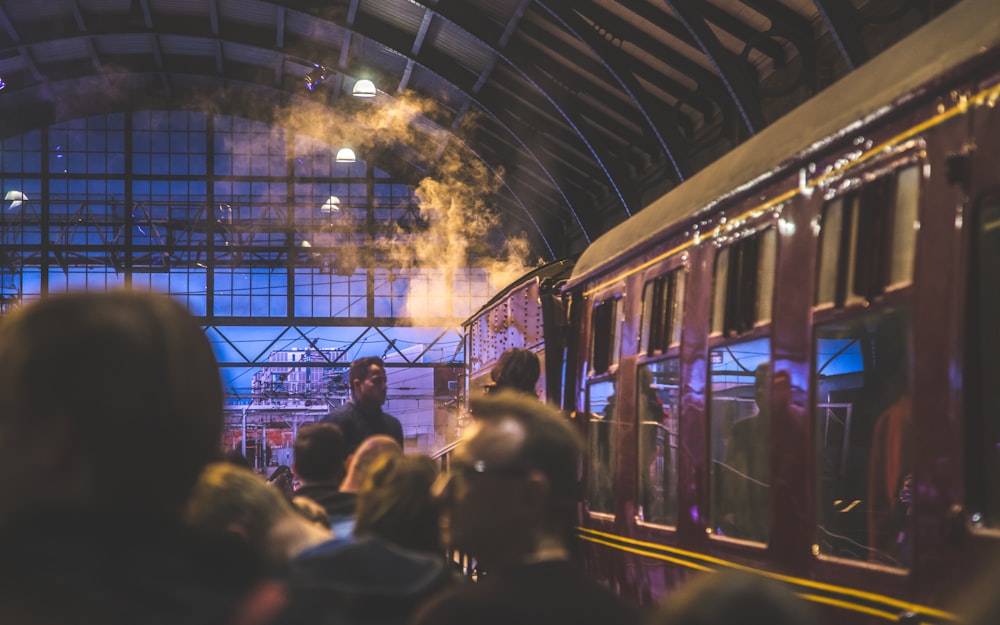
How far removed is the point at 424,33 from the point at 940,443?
68.5 ft

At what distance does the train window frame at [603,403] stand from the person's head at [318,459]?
8.58ft

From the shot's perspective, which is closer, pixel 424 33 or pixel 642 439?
pixel 642 439

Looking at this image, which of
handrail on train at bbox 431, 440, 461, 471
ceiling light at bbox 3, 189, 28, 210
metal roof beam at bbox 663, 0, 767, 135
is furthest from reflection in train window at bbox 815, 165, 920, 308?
ceiling light at bbox 3, 189, 28, 210

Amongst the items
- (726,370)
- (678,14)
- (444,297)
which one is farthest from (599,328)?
(444,297)

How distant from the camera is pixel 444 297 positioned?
33719 millimetres

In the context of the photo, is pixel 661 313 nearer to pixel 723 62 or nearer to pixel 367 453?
pixel 367 453

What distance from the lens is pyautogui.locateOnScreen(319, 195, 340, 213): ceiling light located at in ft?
110

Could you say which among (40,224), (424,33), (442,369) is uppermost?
(424,33)

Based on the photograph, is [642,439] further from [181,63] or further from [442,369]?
[181,63]

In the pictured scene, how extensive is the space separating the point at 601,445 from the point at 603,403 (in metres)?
0.28

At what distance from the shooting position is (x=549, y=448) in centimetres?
302

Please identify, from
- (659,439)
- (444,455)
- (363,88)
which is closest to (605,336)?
(659,439)

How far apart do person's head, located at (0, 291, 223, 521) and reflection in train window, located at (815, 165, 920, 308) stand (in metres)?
2.96

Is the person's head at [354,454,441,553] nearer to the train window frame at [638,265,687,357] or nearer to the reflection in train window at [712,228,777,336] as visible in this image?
the reflection in train window at [712,228,777,336]
